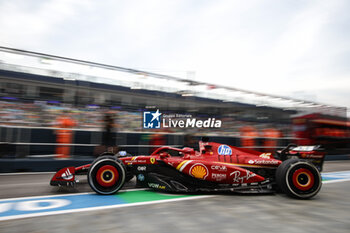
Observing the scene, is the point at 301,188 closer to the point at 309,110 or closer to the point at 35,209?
the point at 35,209

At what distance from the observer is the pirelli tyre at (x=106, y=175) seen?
4555 mm

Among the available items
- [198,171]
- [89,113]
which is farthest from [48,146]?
[198,171]

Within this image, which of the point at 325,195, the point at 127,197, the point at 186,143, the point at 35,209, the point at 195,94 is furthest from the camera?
the point at 195,94

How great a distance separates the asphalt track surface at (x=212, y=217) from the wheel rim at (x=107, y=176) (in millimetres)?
939

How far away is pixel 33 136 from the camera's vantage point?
7.86 m

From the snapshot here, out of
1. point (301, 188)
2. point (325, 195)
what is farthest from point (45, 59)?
point (325, 195)

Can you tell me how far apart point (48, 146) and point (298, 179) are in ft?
24.3

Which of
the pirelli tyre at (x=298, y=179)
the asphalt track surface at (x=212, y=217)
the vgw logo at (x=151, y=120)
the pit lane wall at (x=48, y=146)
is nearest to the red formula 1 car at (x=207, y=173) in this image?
the pirelli tyre at (x=298, y=179)

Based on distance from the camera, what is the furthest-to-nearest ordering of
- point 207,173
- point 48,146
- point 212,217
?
point 48,146 < point 207,173 < point 212,217

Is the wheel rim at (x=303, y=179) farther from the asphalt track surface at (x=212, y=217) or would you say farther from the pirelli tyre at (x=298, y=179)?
the asphalt track surface at (x=212, y=217)

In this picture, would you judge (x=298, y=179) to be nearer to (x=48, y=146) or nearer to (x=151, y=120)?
(x=151, y=120)

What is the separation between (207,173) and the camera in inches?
186

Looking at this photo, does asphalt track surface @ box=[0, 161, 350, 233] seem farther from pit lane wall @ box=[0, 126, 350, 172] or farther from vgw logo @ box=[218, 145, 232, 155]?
pit lane wall @ box=[0, 126, 350, 172]

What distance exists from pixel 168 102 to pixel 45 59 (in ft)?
16.2
